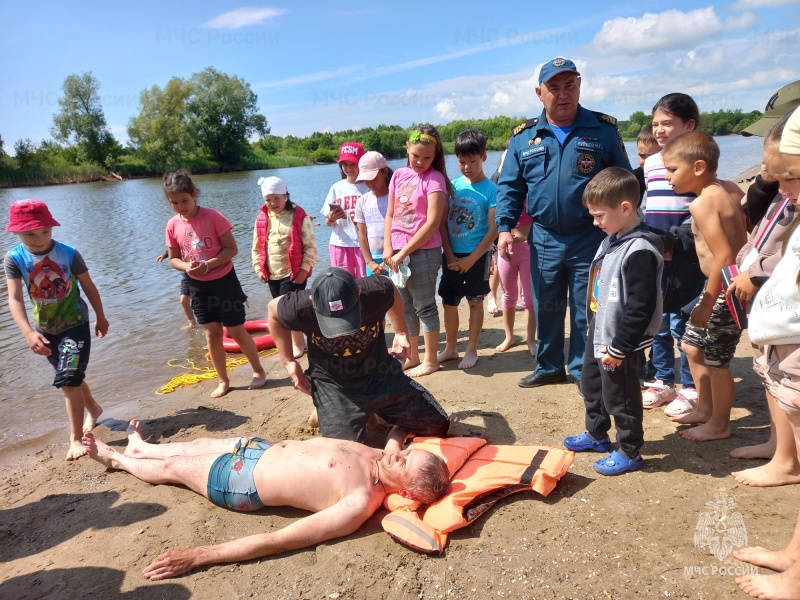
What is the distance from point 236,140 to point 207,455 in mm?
61137

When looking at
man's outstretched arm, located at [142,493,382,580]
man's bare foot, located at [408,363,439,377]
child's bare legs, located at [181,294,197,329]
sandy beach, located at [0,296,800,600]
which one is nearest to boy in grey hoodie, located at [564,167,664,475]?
sandy beach, located at [0,296,800,600]

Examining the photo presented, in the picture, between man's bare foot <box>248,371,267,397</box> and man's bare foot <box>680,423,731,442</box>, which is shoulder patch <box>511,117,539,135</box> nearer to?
man's bare foot <box>680,423,731,442</box>

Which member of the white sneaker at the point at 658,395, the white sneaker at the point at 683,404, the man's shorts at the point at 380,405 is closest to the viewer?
the man's shorts at the point at 380,405

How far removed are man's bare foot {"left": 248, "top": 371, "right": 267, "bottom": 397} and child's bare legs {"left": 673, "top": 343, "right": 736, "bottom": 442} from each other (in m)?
3.90

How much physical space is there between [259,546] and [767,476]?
113 inches

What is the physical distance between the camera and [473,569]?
8.89ft

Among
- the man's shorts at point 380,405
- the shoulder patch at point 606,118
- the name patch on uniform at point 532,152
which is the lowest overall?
the man's shorts at point 380,405

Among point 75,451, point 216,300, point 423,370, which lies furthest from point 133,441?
point 423,370

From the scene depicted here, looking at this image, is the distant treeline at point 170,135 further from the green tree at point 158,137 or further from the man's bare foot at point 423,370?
the man's bare foot at point 423,370

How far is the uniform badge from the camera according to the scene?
13.3 ft

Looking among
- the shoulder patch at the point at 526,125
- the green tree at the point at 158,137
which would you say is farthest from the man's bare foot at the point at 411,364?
the green tree at the point at 158,137

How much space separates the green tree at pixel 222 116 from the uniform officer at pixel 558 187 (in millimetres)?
57349

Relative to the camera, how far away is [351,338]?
3.82 m

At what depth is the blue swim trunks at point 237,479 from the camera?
10.9ft
